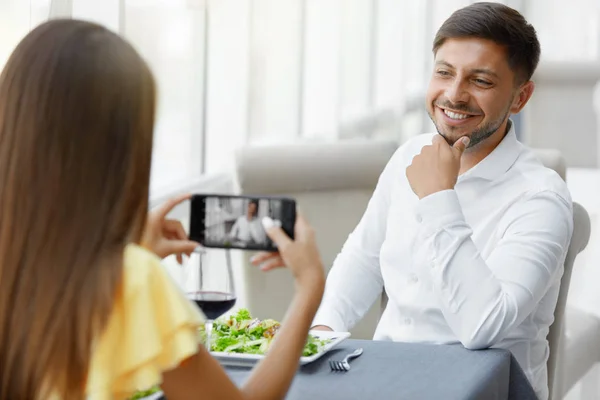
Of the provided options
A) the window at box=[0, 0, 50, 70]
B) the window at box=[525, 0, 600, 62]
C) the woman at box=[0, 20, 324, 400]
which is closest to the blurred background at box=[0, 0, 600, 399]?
the window at box=[0, 0, 50, 70]

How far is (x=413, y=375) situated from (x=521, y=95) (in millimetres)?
940

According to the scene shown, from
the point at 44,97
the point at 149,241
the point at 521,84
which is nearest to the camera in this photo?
the point at 44,97

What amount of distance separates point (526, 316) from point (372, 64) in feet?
10.9

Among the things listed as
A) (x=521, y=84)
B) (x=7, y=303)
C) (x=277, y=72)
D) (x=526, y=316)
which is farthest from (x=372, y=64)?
(x=7, y=303)

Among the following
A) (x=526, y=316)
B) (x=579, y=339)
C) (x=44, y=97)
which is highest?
(x=44, y=97)

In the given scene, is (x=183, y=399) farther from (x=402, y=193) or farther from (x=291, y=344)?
(x=402, y=193)

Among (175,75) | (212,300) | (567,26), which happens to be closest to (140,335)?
(212,300)

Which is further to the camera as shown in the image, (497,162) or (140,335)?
(497,162)

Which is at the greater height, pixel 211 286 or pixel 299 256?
pixel 299 256

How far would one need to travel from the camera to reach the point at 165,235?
1.56 metres

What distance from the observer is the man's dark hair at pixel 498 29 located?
2.38 m

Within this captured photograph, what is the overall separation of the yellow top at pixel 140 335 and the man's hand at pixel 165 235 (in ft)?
0.78

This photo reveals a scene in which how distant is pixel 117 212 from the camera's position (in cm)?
120

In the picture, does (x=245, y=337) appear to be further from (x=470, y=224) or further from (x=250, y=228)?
(x=470, y=224)
